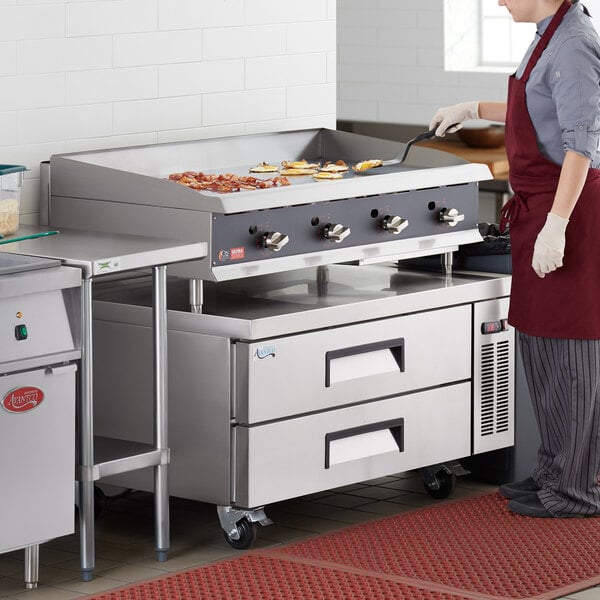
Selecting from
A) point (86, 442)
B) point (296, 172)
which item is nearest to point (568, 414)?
point (296, 172)

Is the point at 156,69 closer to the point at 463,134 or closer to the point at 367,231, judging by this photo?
the point at 367,231

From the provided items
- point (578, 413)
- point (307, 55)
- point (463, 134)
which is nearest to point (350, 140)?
point (307, 55)

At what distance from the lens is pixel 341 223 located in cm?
476

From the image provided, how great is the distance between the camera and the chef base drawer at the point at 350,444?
14.7 feet

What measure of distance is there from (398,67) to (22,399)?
17.0ft

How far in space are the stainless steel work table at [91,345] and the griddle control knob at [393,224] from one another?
2.49 feet

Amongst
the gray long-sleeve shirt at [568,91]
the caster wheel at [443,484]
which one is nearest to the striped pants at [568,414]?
the caster wheel at [443,484]

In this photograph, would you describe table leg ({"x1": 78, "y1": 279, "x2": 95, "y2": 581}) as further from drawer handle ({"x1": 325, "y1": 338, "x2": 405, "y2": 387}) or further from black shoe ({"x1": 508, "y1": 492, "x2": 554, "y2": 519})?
black shoe ({"x1": 508, "y1": 492, "x2": 554, "y2": 519})

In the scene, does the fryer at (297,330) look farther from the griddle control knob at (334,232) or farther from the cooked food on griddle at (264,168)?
the cooked food on griddle at (264,168)

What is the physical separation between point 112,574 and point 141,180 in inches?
45.1

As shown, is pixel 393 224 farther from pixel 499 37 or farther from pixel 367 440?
pixel 499 37

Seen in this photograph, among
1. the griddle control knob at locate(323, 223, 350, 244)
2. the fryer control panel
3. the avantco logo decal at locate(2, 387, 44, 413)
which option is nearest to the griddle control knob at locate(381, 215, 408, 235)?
the fryer control panel

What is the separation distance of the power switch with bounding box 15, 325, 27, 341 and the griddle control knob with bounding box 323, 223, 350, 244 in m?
1.10

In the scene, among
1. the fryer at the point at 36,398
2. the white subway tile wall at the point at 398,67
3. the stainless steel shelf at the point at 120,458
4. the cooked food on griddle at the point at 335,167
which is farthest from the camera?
the white subway tile wall at the point at 398,67
